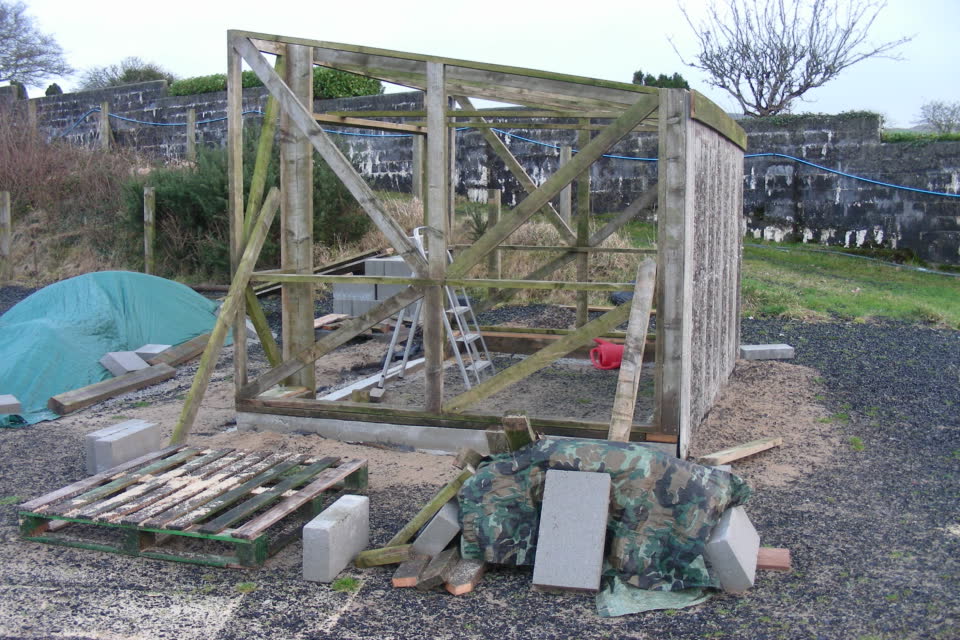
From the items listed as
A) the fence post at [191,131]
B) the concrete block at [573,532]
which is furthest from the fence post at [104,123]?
the concrete block at [573,532]

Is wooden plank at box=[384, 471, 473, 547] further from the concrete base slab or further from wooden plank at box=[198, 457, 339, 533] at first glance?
the concrete base slab

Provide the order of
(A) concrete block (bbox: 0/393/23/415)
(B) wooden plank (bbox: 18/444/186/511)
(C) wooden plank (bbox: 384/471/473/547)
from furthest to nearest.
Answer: (A) concrete block (bbox: 0/393/23/415), (B) wooden plank (bbox: 18/444/186/511), (C) wooden plank (bbox: 384/471/473/547)

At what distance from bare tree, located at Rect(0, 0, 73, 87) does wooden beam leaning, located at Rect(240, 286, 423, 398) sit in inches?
1812

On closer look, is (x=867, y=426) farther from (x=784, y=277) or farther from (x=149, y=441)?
(x=784, y=277)

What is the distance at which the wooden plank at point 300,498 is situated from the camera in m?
4.34

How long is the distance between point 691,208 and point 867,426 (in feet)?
8.46

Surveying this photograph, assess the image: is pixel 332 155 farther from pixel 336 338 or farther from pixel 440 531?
pixel 440 531

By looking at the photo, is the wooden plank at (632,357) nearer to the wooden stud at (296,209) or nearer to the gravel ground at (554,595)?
the gravel ground at (554,595)

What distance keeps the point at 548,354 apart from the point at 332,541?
2092mm

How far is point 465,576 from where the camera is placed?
13.4 feet

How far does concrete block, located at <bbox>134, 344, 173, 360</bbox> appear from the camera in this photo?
9.49 meters

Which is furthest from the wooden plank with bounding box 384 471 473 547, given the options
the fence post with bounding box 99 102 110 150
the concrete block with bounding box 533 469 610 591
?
the fence post with bounding box 99 102 110 150

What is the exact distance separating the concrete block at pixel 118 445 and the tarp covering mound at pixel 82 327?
2203 mm

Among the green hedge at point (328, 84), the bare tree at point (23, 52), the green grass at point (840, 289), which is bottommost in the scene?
the green grass at point (840, 289)
